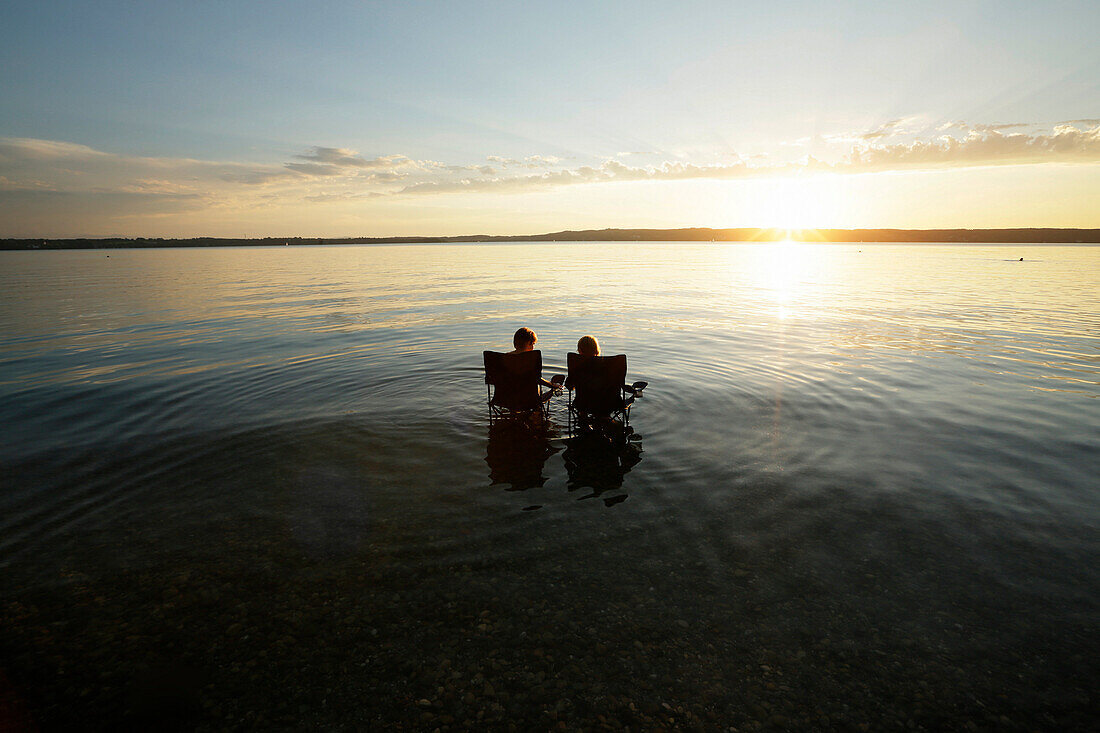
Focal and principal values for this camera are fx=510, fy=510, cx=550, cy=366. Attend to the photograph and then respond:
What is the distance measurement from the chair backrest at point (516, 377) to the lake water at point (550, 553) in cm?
79

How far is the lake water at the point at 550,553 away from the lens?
13.2ft

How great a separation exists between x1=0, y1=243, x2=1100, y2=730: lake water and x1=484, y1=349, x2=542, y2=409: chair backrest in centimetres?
79

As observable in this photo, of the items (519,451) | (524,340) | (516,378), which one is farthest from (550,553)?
(524,340)

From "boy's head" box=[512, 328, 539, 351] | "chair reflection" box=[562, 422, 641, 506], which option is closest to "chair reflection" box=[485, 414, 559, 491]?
"chair reflection" box=[562, 422, 641, 506]

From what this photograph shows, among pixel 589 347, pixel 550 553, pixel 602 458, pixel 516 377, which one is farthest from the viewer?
pixel 516 377

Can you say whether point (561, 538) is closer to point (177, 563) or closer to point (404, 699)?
point (404, 699)

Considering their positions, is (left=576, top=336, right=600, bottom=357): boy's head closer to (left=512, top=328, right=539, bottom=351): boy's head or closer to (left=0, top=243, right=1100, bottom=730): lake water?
(left=512, top=328, right=539, bottom=351): boy's head

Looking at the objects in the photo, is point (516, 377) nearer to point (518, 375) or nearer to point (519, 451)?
point (518, 375)

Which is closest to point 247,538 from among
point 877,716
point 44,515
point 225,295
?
point 44,515

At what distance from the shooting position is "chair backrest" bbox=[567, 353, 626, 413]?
884cm

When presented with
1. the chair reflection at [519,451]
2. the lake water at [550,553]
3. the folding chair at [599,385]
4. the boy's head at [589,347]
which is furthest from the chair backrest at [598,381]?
the chair reflection at [519,451]

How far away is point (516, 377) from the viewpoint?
30.4 ft

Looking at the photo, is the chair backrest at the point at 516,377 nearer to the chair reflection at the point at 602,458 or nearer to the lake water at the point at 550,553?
the lake water at the point at 550,553

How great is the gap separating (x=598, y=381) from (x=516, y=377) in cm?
149
